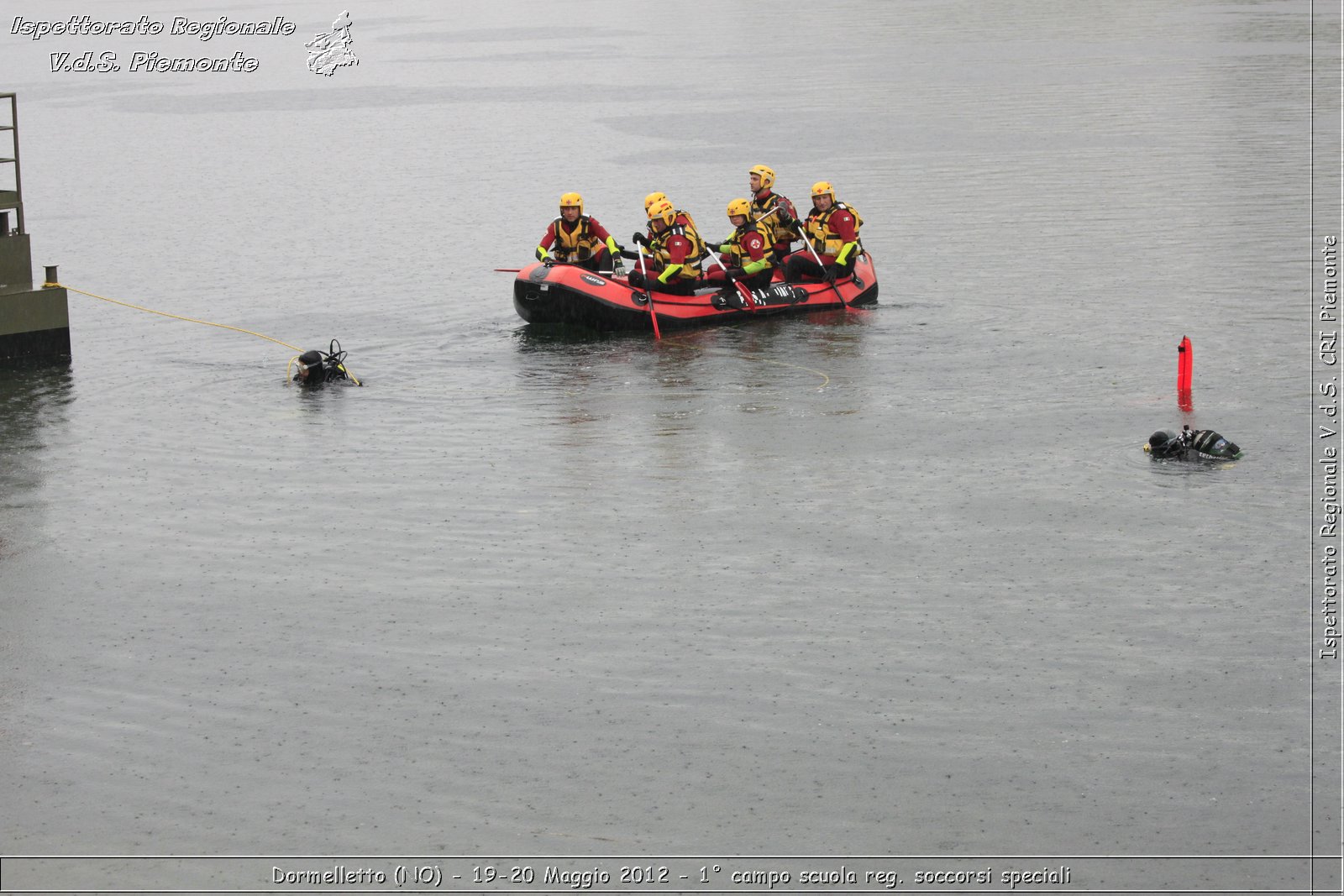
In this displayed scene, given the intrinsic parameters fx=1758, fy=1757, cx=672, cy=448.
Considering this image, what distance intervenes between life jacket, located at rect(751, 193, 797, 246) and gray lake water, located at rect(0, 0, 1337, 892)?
132cm

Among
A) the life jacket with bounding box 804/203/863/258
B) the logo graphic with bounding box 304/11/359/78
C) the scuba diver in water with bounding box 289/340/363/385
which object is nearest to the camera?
the scuba diver in water with bounding box 289/340/363/385

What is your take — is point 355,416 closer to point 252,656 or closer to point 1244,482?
point 252,656

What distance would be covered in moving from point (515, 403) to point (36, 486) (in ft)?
15.7

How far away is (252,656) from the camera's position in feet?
37.2

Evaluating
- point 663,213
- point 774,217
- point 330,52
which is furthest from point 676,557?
point 330,52

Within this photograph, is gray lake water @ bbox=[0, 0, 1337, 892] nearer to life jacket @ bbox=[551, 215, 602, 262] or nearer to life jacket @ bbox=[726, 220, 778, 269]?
life jacket @ bbox=[726, 220, 778, 269]

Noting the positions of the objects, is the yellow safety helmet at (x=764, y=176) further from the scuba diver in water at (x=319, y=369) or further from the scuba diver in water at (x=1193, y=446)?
the scuba diver in water at (x=1193, y=446)

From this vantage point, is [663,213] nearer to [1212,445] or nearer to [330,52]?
[1212,445]

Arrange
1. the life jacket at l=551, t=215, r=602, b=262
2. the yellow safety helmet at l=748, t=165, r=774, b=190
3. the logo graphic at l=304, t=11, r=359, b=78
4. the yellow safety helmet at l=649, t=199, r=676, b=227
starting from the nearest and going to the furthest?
the yellow safety helmet at l=649, t=199, r=676, b=227, the life jacket at l=551, t=215, r=602, b=262, the yellow safety helmet at l=748, t=165, r=774, b=190, the logo graphic at l=304, t=11, r=359, b=78

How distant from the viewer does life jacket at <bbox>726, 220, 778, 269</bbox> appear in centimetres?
2183

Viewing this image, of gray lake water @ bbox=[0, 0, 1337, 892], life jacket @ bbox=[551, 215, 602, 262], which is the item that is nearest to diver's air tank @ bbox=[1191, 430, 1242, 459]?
gray lake water @ bbox=[0, 0, 1337, 892]

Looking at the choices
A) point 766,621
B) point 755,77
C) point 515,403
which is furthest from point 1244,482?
point 755,77

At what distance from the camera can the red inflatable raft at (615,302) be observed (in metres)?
21.0

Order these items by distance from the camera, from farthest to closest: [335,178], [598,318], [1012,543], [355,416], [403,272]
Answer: [335,178] < [403,272] < [598,318] < [355,416] < [1012,543]
